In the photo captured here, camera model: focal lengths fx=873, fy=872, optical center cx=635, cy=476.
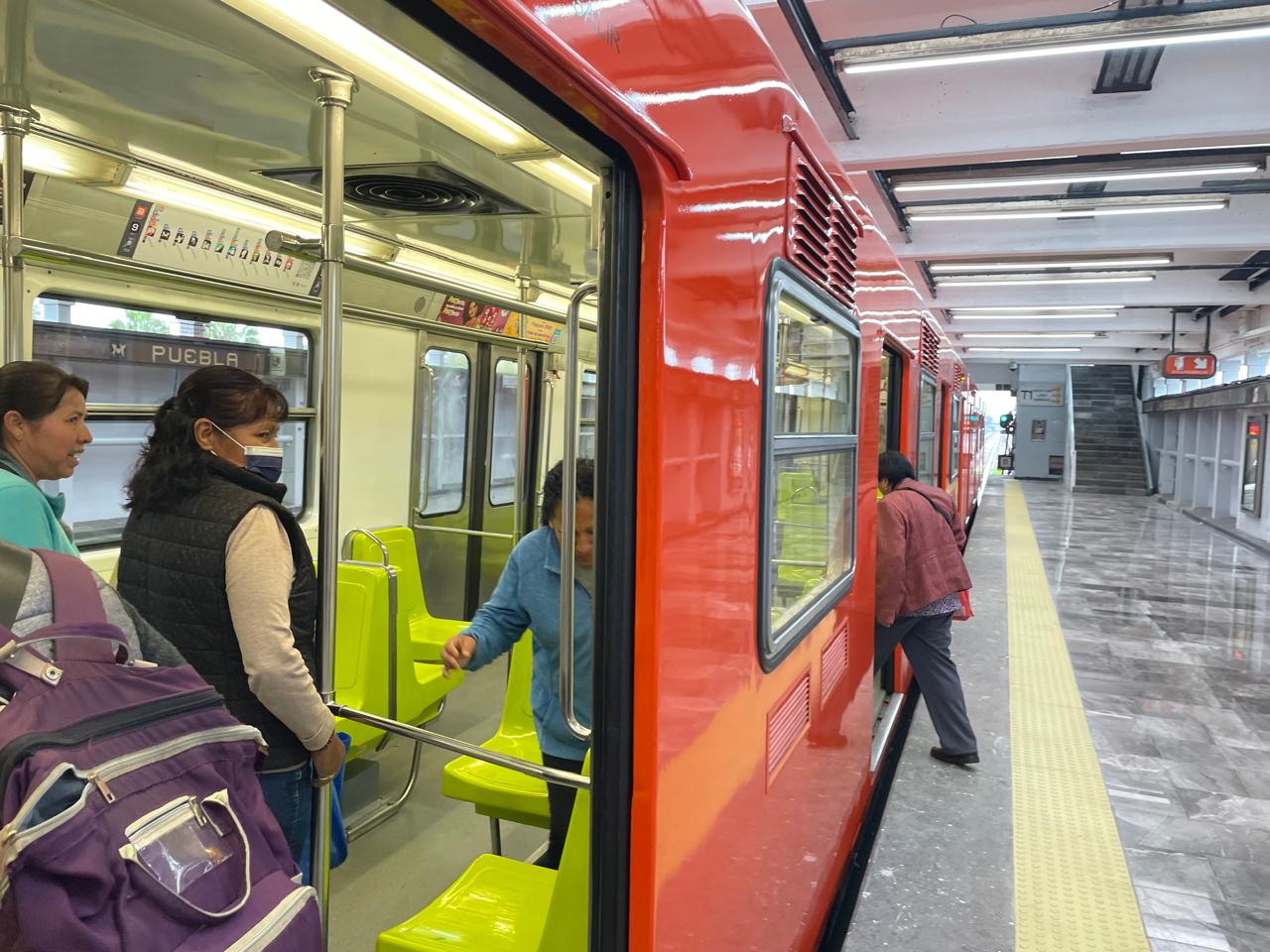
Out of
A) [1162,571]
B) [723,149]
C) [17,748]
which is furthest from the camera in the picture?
[1162,571]

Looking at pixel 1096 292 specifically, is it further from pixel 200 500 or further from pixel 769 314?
pixel 200 500

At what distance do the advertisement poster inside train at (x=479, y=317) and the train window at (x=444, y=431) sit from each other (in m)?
0.27

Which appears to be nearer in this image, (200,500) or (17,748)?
(17,748)

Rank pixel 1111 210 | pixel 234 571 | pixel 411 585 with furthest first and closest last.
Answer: pixel 1111 210
pixel 411 585
pixel 234 571

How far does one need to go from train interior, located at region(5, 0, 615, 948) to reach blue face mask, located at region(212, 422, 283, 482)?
47 centimetres

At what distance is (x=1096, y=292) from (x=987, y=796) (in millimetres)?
9132

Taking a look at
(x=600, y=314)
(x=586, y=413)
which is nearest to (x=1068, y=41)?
(x=600, y=314)

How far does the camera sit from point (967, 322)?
1499 cm

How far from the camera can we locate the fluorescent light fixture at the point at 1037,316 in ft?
43.3

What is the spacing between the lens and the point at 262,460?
202cm

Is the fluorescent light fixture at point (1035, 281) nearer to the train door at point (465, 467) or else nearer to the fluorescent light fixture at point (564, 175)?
the train door at point (465, 467)

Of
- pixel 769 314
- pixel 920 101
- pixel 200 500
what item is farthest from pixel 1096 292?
pixel 200 500

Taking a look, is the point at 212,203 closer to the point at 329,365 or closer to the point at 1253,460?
the point at 329,365

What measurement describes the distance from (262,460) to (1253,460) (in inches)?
625
